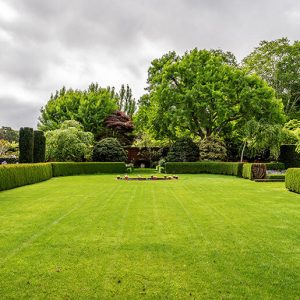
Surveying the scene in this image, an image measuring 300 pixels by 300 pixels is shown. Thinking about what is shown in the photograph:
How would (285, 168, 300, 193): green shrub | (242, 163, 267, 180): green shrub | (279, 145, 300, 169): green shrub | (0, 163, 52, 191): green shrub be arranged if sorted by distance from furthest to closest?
(279, 145, 300, 169): green shrub, (242, 163, 267, 180): green shrub, (0, 163, 52, 191): green shrub, (285, 168, 300, 193): green shrub

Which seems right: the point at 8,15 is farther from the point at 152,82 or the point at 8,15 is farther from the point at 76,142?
the point at 152,82

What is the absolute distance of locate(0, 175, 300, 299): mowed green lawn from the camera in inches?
127

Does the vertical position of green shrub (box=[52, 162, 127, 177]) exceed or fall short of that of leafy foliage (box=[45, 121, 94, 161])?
it falls short

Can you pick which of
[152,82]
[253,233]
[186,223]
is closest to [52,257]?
[186,223]

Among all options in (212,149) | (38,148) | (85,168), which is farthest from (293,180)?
(38,148)

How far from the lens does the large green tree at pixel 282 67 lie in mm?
33156

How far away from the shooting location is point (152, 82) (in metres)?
28.3

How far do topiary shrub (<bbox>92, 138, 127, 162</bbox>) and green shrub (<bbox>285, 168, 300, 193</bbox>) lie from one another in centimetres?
1600

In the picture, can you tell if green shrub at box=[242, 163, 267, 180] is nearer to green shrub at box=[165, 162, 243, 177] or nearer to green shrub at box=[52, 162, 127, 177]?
green shrub at box=[165, 162, 243, 177]

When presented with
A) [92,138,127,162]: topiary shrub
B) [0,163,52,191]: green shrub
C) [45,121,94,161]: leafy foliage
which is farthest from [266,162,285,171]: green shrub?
[0,163,52,191]: green shrub

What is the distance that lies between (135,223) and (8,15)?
21.8 ft

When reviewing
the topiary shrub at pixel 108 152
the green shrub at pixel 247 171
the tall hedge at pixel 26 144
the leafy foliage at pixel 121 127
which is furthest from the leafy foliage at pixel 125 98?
the green shrub at pixel 247 171

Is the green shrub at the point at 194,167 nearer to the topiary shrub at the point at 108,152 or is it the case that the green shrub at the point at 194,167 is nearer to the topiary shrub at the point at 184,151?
the topiary shrub at the point at 184,151

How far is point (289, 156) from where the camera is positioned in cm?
2388
